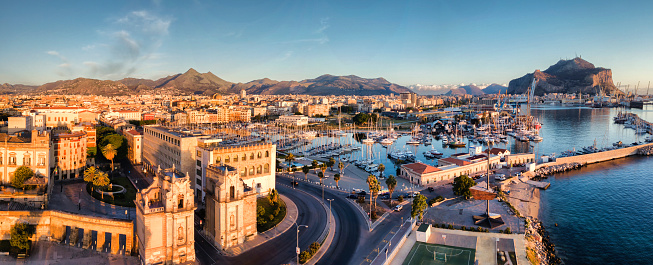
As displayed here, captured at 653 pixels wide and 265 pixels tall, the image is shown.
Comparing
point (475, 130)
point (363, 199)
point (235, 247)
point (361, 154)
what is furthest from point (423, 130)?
point (235, 247)

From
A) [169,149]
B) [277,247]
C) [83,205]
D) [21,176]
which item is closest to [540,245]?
[277,247]

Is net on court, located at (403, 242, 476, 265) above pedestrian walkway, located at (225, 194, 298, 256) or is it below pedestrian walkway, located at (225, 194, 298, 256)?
below

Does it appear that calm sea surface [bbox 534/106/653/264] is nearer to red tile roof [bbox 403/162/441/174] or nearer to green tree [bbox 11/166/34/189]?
red tile roof [bbox 403/162/441/174]

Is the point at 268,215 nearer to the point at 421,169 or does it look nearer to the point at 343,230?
the point at 343,230

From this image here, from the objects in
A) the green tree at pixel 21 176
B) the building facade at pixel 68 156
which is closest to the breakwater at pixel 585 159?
the building facade at pixel 68 156

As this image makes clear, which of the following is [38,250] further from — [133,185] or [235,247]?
[133,185]

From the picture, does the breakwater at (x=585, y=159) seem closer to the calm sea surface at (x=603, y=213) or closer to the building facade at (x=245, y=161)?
the calm sea surface at (x=603, y=213)

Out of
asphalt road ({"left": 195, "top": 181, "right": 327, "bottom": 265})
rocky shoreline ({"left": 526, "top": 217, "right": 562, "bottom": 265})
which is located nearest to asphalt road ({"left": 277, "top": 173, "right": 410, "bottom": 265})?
asphalt road ({"left": 195, "top": 181, "right": 327, "bottom": 265})
